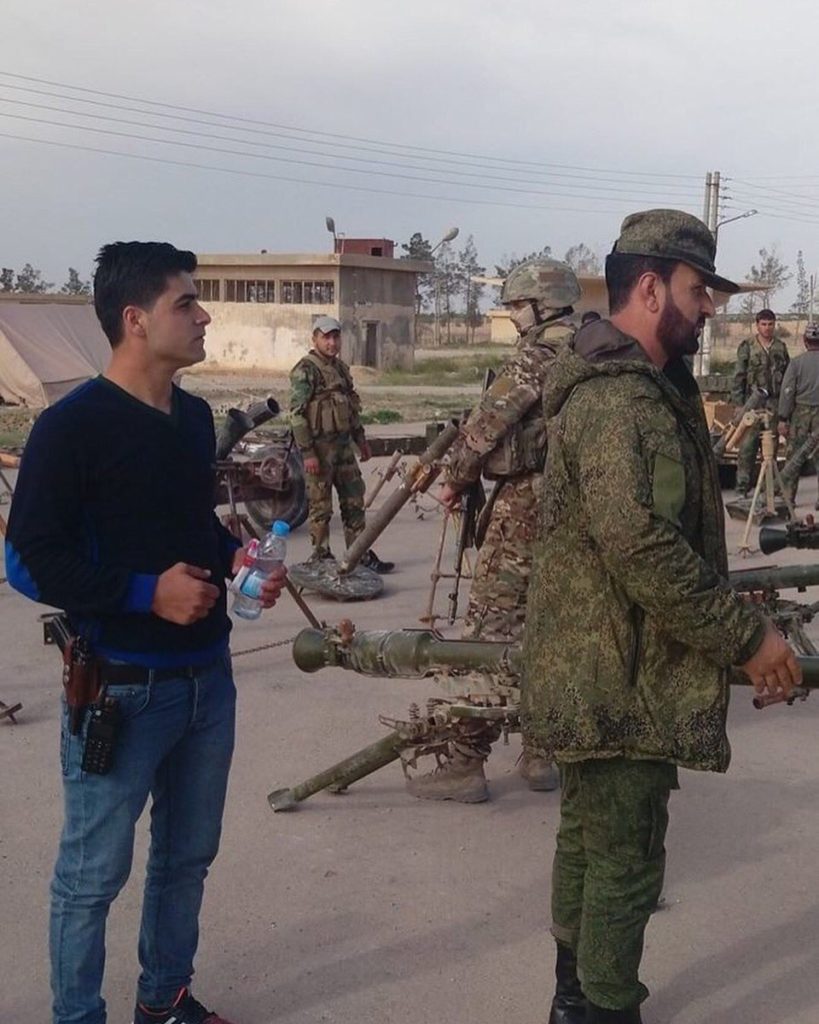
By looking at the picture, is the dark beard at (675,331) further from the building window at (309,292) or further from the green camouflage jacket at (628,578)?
the building window at (309,292)

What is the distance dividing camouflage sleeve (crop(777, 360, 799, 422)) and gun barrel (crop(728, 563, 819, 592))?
8314mm

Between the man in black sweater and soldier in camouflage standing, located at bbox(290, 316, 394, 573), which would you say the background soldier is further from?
the man in black sweater

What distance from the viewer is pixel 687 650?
8.27 feet

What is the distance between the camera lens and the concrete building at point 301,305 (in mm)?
38062

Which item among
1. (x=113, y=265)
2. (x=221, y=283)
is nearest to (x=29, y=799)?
(x=113, y=265)

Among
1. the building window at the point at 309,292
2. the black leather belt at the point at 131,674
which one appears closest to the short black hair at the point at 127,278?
the black leather belt at the point at 131,674

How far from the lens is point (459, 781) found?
4.61m

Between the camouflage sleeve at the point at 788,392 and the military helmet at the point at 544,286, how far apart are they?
298 inches

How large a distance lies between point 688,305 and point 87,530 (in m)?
1.34

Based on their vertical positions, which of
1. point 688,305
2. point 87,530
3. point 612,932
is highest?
point 688,305

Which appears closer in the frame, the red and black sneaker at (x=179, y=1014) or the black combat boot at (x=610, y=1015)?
the black combat boot at (x=610, y=1015)

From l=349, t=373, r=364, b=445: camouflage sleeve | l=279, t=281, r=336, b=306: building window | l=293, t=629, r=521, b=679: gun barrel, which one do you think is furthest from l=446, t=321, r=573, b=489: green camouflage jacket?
l=279, t=281, r=336, b=306: building window

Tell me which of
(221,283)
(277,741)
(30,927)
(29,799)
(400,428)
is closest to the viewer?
(30,927)

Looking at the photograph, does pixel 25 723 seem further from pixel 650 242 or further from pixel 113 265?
pixel 650 242
